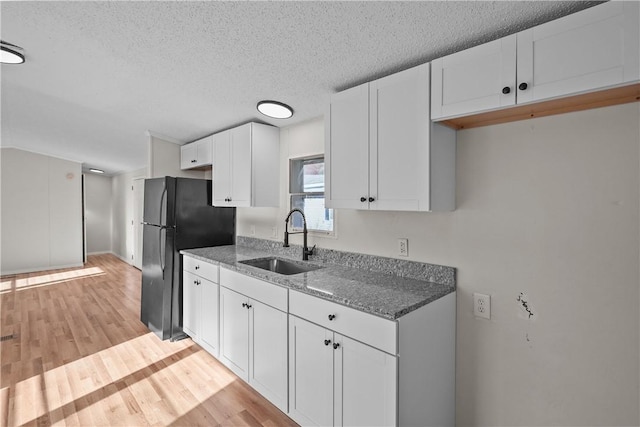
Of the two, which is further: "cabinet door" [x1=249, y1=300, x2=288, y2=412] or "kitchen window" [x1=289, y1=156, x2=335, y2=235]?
"kitchen window" [x1=289, y1=156, x2=335, y2=235]

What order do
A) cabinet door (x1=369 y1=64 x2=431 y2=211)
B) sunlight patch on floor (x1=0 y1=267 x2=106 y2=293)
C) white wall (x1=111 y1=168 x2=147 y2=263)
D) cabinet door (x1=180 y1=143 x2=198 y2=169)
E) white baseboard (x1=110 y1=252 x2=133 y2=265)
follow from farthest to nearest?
white baseboard (x1=110 y1=252 x2=133 y2=265), white wall (x1=111 y1=168 x2=147 y2=263), sunlight patch on floor (x1=0 y1=267 x2=106 y2=293), cabinet door (x1=180 y1=143 x2=198 y2=169), cabinet door (x1=369 y1=64 x2=431 y2=211)

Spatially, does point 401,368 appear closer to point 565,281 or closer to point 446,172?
point 565,281

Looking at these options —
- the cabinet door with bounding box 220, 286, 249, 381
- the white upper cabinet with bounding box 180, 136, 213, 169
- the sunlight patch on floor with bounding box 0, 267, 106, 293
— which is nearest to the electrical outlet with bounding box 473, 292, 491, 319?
the cabinet door with bounding box 220, 286, 249, 381

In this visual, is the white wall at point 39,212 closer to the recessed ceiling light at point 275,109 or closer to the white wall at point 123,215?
the white wall at point 123,215

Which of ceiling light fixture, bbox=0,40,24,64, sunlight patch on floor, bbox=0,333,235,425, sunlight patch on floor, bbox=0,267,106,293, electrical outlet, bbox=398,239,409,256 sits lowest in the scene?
sunlight patch on floor, bbox=0,333,235,425

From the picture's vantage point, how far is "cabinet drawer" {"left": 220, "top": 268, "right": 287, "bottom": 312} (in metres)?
2.05

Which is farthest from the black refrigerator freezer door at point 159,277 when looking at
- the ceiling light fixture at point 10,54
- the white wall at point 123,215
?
the white wall at point 123,215

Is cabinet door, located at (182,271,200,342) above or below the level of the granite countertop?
below

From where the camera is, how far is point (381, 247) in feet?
7.41

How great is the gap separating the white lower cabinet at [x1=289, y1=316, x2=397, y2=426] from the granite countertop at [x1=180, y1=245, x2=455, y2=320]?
0.20 m

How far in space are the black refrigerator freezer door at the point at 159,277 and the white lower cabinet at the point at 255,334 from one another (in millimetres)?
855

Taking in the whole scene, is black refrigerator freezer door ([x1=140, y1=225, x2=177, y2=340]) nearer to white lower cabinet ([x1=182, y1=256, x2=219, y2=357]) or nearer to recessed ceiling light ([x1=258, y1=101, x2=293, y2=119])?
white lower cabinet ([x1=182, y1=256, x2=219, y2=357])

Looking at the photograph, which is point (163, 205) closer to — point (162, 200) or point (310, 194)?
point (162, 200)

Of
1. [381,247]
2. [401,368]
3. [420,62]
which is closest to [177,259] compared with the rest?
[381,247]
